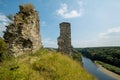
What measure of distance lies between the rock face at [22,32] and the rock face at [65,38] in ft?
24.9

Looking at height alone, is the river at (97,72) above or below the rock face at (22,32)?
below

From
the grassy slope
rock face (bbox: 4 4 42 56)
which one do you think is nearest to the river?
rock face (bbox: 4 4 42 56)

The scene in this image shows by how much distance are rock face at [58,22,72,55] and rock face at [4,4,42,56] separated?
24.9ft

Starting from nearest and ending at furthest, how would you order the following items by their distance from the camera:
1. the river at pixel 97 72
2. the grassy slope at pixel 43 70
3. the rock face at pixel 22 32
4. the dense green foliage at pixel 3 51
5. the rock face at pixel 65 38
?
the grassy slope at pixel 43 70
the dense green foliage at pixel 3 51
the rock face at pixel 22 32
the rock face at pixel 65 38
the river at pixel 97 72

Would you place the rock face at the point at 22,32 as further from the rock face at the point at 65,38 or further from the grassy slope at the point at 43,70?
the rock face at the point at 65,38

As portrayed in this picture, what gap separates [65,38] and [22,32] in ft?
30.8

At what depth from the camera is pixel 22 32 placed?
12.7m

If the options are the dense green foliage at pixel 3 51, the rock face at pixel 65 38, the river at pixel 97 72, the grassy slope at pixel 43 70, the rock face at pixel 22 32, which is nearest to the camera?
the grassy slope at pixel 43 70

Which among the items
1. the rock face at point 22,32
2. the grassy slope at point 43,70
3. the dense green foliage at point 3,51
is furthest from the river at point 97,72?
the dense green foliage at point 3,51

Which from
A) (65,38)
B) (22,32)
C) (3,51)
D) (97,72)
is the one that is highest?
(65,38)

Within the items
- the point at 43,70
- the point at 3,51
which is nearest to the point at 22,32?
the point at 3,51

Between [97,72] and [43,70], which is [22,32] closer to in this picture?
[43,70]

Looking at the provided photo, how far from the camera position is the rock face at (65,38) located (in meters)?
21.5

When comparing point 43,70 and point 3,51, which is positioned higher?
point 3,51
